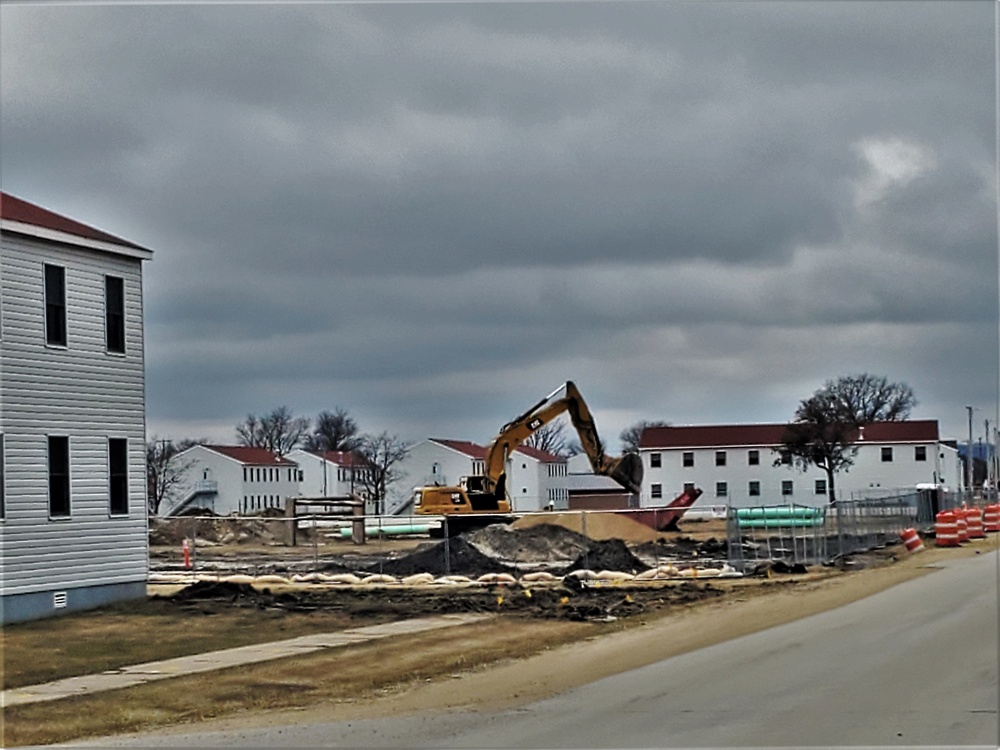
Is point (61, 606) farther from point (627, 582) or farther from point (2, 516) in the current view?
point (627, 582)

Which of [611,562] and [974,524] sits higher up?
[974,524]

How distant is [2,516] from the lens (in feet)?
86.2

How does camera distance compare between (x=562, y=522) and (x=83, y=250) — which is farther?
(x=562, y=522)

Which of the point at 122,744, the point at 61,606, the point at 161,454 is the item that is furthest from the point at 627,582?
the point at 161,454

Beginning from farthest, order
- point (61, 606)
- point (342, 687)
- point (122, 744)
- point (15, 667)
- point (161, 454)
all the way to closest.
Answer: point (161, 454), point (61, 606), point (15, 667), point (342, 687), point (122, 744)

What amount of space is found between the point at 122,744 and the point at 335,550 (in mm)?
45341

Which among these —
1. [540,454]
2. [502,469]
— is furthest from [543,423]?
[540,454]

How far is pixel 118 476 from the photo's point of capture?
97.3 feet

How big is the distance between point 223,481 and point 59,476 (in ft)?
332

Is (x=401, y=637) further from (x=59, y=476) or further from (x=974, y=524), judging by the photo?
(x=974, y=524)

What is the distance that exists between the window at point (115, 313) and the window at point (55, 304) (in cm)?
123

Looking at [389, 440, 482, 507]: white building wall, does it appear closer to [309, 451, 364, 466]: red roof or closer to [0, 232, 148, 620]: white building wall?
[309, 451, 364, 466]: red roof

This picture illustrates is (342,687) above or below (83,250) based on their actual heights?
below

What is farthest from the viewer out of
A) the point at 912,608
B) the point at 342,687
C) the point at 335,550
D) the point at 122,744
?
the point at 335,550
